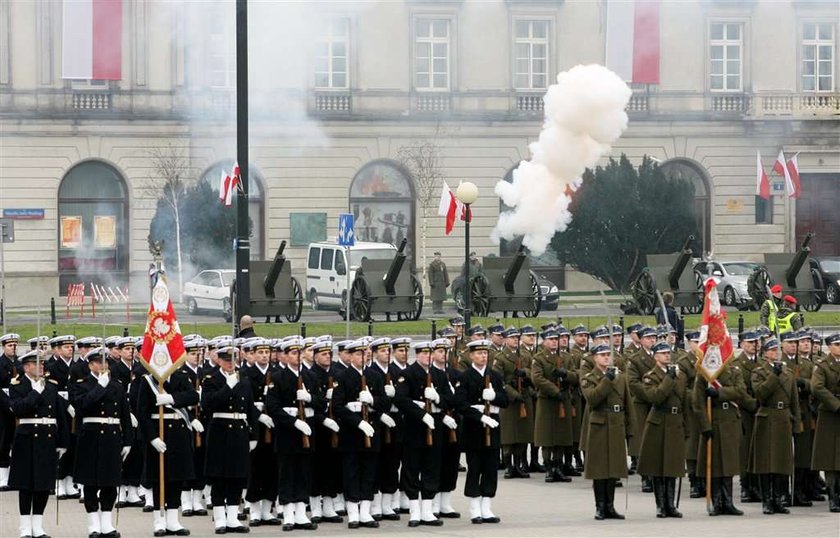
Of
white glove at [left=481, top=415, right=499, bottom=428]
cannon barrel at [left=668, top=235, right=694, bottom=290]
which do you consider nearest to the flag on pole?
white glove at [left=481, top=415, right=499, bottom=428]

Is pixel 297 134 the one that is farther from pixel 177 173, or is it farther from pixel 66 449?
pixel 66 449

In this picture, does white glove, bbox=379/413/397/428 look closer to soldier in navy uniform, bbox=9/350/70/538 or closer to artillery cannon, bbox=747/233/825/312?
soldier in navy uniform, bbox=9/350/70/538

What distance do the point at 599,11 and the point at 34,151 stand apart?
56.1 feet

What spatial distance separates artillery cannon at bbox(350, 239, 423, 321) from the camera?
127 feet

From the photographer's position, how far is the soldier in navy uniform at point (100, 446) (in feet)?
53.8

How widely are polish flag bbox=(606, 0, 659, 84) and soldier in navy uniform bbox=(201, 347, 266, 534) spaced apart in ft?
103

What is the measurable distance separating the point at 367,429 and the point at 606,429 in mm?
2377

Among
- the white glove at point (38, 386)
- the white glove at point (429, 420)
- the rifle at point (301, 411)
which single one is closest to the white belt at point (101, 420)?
the white glove at point (38, 386)

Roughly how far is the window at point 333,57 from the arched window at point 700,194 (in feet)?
34.5

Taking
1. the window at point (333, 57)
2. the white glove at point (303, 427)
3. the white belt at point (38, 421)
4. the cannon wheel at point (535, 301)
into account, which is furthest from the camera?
the window at point (333, 57)

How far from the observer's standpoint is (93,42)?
50.2 meters

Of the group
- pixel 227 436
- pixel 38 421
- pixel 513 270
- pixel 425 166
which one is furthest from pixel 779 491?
pixel 425 166

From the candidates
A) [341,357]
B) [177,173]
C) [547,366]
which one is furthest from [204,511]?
[177,173]

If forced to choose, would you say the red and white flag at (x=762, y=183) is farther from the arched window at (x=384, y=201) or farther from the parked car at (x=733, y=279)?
the arched window at (x=384, y=201)
